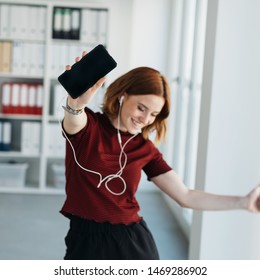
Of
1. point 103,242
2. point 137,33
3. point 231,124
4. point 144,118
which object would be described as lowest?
point 103,242

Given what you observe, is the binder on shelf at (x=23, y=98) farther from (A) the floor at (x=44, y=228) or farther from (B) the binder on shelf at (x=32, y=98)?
(A) the floor at (x=44, y=228)

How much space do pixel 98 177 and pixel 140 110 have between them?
220mm

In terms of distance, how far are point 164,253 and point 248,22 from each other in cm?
163

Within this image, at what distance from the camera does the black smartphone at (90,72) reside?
137 centimetres

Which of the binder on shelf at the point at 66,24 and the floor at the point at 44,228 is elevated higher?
the binder on shelf at the point at 66,24

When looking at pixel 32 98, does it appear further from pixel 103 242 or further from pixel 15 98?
pixel 103 242

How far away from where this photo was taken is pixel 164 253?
349 cm

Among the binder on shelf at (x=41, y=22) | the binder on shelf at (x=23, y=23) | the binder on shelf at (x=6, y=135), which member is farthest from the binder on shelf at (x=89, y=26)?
the binder on shelf at (x=6, y=135)

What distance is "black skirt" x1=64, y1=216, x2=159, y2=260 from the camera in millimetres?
1534

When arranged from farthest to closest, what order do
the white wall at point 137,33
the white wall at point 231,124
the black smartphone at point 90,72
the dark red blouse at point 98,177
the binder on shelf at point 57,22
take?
the white wall at point 137,33, the binder on shelf at point 57,22, the white wall at point 231,124, the dark red blouse at point 98,177, the black smartphone at point 90,72

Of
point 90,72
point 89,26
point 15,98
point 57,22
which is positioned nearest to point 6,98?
point 15,98

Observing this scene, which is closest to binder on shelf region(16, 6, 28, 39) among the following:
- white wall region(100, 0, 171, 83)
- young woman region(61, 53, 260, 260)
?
white wall region(100, 0, 171, 83)

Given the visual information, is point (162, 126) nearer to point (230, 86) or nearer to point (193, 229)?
point (230, 86)

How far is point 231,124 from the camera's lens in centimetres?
253
